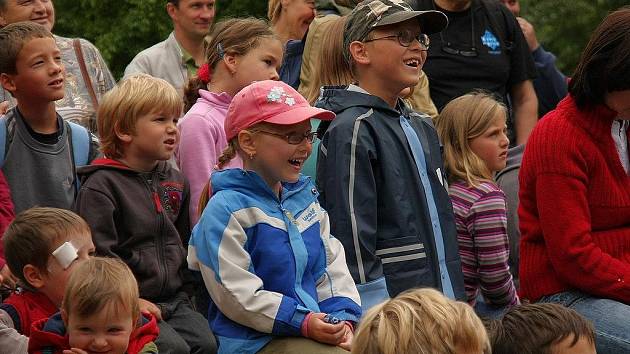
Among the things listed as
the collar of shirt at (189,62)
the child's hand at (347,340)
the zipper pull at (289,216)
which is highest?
the zipper pull at (289,216)

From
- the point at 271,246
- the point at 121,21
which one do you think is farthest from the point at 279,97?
the point at 121,21

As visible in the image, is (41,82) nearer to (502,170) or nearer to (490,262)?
(490,262)

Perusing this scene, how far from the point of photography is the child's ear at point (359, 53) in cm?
621

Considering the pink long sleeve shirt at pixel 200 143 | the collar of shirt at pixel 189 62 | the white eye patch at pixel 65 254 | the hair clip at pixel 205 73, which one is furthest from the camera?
the collar of shirt at pixel 189 62

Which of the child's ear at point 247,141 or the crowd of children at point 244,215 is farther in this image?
the child's ear at point 247,141

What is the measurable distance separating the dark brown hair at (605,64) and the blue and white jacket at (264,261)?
4.74 feet

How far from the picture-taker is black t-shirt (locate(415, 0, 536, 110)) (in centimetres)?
841

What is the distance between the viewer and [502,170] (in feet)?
26.1

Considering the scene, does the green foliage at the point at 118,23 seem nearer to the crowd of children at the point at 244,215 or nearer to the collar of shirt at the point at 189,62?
the collar of shirt at the point at 189,62

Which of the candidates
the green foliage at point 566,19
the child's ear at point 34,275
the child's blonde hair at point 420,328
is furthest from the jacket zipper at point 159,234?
the green foliage at point 566,19

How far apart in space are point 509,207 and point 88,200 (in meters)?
2.89

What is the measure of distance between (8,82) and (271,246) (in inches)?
71.6

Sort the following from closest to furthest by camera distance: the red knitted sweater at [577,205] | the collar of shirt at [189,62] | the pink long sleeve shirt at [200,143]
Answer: the red knitted sweater at [577,205] → the pink long sleeve shirt at [200,143] → the collar of shirt at [189,62]

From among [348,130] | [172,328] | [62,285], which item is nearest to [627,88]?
[348,130]
